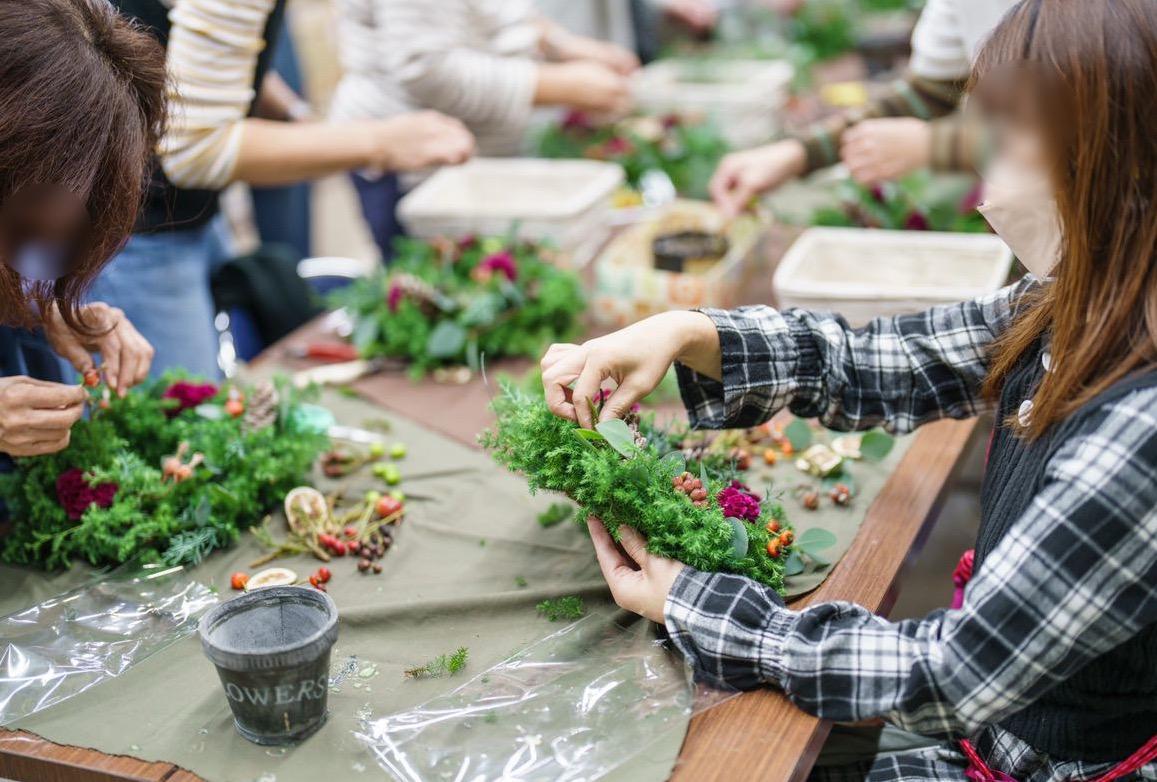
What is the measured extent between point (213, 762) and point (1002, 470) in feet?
2.81

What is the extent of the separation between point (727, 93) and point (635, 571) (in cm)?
220

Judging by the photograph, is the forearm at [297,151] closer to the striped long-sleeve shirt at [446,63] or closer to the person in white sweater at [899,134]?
the striped long-sleeve shirt at [446,63]

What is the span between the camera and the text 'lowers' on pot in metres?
1.04

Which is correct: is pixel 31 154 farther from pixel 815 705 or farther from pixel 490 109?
pixel 490 109

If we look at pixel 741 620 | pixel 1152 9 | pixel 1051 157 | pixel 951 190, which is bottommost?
pixel 951 190

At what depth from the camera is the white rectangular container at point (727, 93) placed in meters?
3.06

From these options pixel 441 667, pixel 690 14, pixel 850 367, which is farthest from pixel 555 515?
pixel 690 14

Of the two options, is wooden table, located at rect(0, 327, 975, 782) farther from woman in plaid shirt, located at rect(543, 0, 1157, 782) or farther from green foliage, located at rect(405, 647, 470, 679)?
green foliage, located at rect(405, 647, 470, 679)

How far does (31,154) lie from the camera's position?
116 cm

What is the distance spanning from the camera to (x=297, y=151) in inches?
80.4

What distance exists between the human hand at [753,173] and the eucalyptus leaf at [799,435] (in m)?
0.83

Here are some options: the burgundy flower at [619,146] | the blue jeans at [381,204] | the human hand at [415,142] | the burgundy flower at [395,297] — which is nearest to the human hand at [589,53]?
the burgundy flower at [619,146]

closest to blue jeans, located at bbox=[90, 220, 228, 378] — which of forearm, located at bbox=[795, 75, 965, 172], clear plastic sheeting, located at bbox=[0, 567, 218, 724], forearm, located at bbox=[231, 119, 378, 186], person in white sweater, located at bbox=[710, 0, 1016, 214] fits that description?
forearm, located at bbox=[231, 119, 378, 186]

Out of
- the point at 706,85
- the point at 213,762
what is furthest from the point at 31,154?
the point at 706,85
